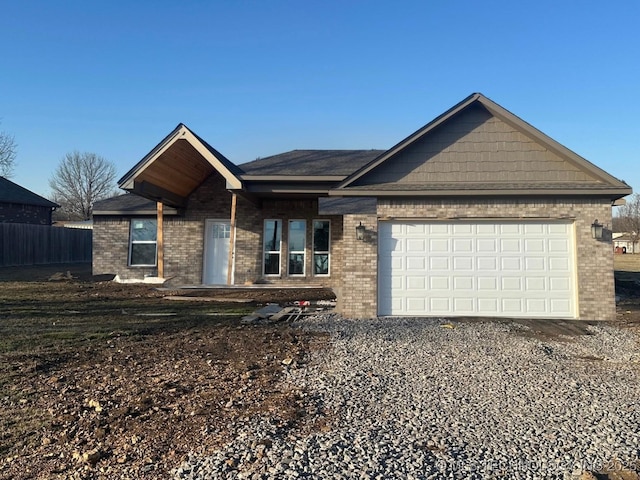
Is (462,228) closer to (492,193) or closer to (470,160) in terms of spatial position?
(492,193)

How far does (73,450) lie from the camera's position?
140 inches

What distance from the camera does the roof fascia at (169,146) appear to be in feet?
41.7

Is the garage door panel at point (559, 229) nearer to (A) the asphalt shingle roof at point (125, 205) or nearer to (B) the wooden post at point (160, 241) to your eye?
(B) the wooden post at point (160, 241)

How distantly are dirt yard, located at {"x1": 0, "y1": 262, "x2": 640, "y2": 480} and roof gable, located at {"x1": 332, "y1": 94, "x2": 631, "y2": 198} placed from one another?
3547 mm

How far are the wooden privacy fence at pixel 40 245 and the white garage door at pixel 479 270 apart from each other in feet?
72.4

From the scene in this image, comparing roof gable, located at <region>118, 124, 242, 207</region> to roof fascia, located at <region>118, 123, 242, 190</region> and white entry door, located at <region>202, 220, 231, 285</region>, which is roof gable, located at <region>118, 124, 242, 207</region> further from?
white entry door, located at <region>202, 220, 231, 285</region>

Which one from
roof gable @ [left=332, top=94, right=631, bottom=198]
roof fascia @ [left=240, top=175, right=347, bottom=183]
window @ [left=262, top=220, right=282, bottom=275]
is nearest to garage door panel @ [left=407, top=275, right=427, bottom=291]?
roof gable @ [left=332, top=94, right=631, bottom=198]

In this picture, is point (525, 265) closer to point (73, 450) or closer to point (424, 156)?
point (424, 156)

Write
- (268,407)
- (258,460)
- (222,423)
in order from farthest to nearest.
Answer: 1. (268,407)
2. (222,423)
3. (258,460)

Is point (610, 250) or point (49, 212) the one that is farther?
point (49, 212)

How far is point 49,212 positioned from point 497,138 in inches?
1218

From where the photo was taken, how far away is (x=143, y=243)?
17.2 metres

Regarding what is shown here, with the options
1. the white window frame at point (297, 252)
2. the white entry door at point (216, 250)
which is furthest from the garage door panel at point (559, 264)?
the white entry door at point (216, 250)

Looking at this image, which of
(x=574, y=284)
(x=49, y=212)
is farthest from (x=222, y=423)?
(x=49, y=212)
